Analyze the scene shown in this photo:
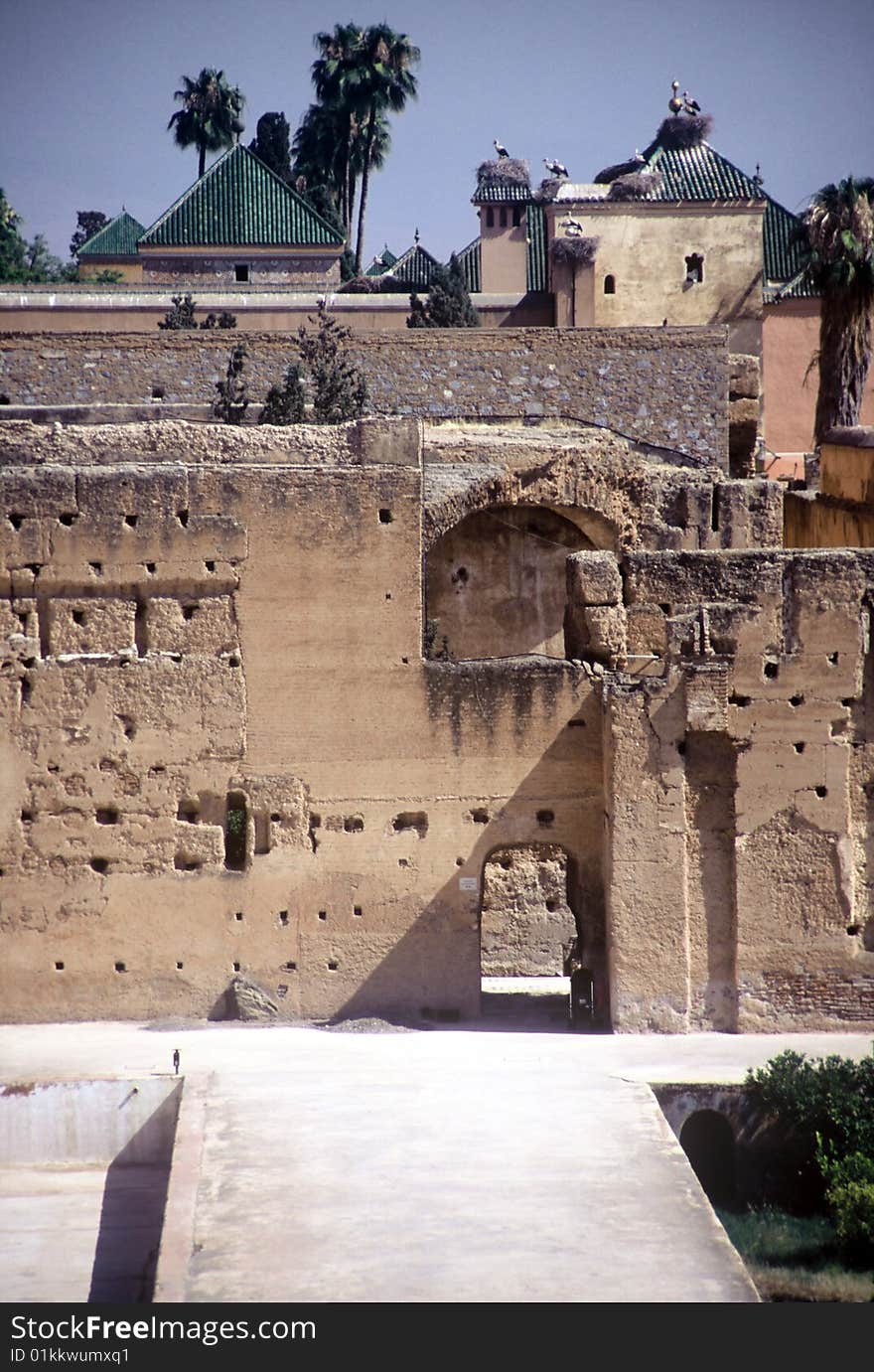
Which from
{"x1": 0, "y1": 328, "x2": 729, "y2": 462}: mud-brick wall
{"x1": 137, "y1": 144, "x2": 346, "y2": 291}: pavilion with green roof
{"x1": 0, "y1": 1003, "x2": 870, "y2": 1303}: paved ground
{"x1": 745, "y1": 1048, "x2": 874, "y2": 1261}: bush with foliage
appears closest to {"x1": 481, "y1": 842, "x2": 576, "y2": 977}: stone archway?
{"x1": 0, "y1": 1003, "x2": 870, "y2": 1303}: paved ground

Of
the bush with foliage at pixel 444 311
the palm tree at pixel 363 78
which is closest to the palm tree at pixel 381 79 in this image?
the palm tree at pixel 363 78

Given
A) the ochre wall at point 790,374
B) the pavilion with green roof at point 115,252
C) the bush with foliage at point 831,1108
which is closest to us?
the bush with foliage at point 831,1108

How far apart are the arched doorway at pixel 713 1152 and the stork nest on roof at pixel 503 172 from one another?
24.6m

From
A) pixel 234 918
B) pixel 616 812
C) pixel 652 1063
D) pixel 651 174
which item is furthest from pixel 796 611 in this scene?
pixel 651 174

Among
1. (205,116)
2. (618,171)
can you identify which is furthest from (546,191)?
(205,116)

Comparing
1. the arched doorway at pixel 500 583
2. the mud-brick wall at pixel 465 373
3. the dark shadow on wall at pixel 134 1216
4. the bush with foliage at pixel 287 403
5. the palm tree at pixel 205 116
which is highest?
the palm tree at pixel 205 116

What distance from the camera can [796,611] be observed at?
18.3m

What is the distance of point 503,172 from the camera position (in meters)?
38.1

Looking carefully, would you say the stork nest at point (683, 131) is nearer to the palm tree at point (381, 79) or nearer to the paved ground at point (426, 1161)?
the palm tree at point (381, 79)

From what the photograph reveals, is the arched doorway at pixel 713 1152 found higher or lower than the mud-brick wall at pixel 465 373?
lower

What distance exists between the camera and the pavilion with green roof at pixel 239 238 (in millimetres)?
36531

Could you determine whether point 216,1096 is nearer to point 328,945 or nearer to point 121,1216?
point 121,1216

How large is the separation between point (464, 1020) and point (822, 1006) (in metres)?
3.01

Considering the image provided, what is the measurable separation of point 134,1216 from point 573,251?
60.3 feet
